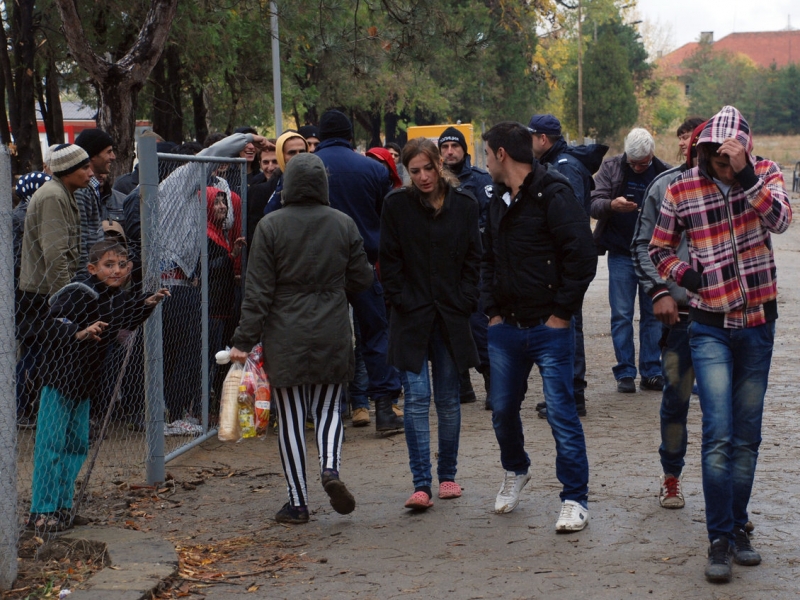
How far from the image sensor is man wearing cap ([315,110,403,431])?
7.91m

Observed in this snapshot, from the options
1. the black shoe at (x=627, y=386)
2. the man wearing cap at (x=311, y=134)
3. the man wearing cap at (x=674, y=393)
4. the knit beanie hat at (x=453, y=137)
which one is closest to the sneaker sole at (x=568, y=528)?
the man wearing cap at (x=674, y=393)

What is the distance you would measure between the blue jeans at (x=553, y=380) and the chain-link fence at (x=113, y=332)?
5.72 feet

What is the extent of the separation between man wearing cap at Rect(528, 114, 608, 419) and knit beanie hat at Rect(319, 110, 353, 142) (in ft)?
4.23

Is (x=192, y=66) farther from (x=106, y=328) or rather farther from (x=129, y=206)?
(x=106, y=328)

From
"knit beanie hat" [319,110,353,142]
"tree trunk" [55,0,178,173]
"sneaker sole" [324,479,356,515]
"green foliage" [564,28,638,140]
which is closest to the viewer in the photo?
"sneaker sole" [324,479,356,515]

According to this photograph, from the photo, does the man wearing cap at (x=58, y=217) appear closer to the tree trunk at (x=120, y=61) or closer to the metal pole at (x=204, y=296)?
the metal pole at (x=204, y=296)

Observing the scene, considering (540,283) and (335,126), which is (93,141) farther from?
(540,283)

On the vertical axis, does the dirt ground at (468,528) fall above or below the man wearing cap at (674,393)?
below

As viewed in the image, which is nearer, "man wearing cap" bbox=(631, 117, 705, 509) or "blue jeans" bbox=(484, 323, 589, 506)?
"blue jeans" bbox=(484, 323, 589, 506)

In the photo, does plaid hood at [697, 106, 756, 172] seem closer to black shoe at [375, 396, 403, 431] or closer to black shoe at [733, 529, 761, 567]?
black shoe at [733, 529, 761, 567]

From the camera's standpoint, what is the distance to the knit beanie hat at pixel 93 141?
299 inches

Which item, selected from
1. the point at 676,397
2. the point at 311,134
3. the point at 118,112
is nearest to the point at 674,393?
the point at 676,397

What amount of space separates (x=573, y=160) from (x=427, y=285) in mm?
2663

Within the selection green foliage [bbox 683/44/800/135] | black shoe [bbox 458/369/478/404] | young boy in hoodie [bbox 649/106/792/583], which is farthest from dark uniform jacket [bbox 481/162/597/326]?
green foliage [bbox 683/44/800/135]
